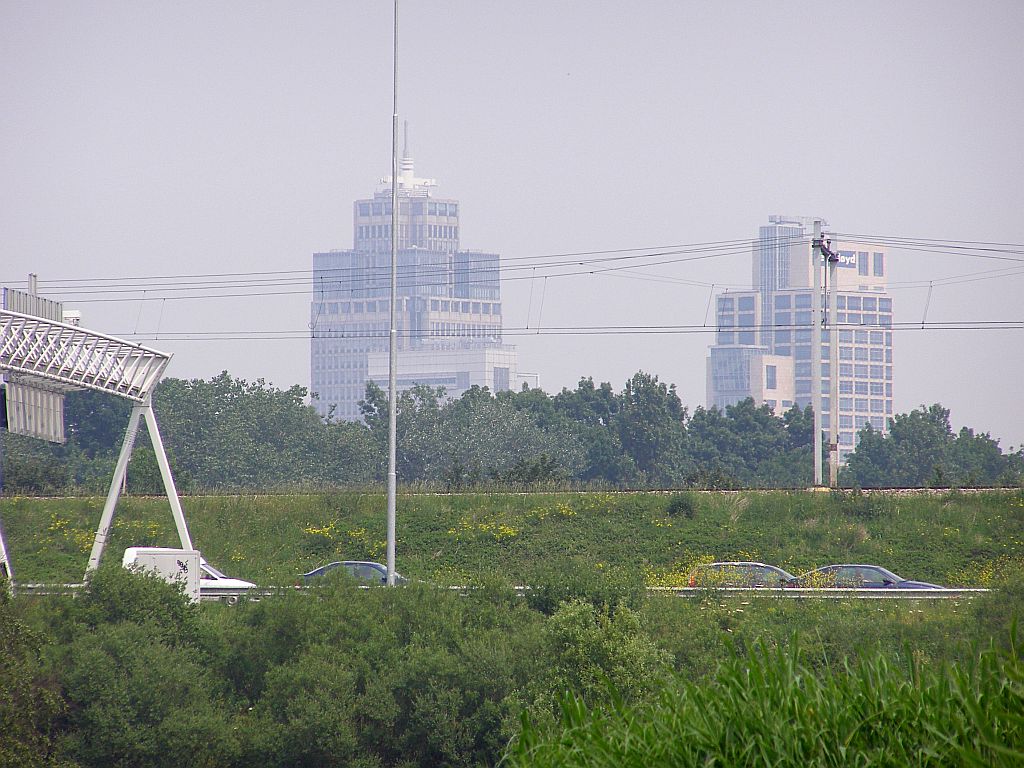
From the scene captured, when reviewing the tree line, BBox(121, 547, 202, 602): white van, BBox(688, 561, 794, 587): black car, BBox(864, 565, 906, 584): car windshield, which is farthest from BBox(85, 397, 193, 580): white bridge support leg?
the tree line

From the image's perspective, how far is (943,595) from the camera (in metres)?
25.8

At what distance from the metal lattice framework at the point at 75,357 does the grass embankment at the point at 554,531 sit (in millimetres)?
6588

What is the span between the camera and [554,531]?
3541 centimetres

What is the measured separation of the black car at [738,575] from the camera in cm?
2672

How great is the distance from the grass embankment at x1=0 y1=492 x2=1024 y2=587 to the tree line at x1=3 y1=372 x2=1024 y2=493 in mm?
37521

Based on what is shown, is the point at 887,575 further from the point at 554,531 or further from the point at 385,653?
the point at 385,653

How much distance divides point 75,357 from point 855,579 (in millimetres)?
20330

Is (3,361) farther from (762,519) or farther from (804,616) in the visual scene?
(762,519)

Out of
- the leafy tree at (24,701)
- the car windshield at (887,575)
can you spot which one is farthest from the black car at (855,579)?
the leafy tree at (24,701)

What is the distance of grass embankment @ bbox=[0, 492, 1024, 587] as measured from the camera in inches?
1271

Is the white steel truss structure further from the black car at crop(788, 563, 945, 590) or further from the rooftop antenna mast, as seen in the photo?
the black car at crop(788, 563, 945, 590)

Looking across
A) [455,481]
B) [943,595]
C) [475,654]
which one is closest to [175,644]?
[475,654]

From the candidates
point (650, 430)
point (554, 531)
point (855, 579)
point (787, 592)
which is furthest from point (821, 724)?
point (650, 430)

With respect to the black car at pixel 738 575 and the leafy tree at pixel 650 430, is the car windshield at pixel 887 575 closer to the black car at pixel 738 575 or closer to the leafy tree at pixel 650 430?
the black car at pixel 738 575
